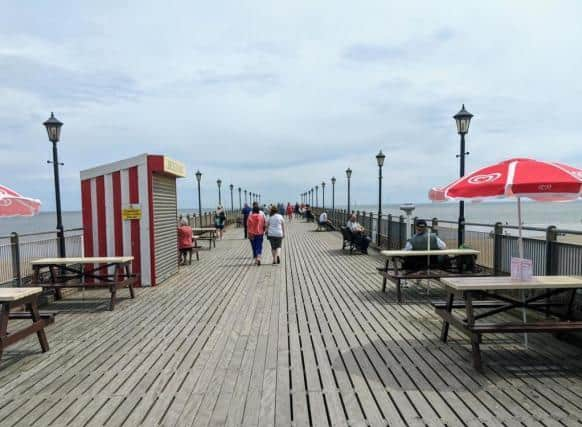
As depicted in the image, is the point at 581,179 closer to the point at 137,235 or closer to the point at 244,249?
the point at 137,235

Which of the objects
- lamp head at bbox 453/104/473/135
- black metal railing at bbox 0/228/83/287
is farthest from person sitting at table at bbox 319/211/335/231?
black metal railing at bbox 0/228/83/287

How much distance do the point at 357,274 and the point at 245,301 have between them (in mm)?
3395

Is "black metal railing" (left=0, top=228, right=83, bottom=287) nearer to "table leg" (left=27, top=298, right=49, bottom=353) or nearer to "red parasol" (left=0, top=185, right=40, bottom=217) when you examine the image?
"red parasol" (left=0, top=185, right=40, bottom=217)

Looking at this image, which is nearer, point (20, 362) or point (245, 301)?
point (20, 362)

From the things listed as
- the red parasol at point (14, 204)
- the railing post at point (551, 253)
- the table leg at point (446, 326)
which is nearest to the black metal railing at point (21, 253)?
the red parasol at point (14, 204)

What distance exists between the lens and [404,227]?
11453 millimetres

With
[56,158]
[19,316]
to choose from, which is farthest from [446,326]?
[56,158]

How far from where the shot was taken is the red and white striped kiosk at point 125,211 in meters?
8.37

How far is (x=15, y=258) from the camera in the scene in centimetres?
668

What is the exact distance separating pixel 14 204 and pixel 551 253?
264 inches

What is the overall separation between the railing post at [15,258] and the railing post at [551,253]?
7873mm

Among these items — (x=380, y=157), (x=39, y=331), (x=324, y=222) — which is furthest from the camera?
(x=324, y=222)

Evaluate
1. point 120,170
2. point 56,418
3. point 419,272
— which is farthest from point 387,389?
point 120,170

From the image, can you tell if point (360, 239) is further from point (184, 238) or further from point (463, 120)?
point (463, 120)
